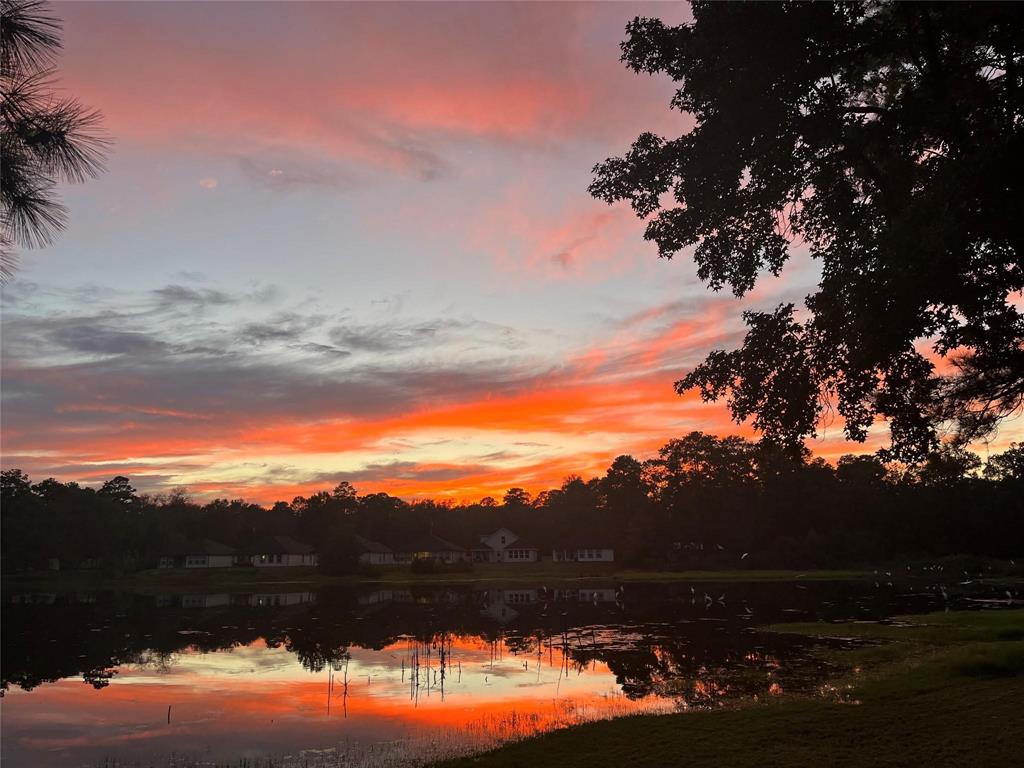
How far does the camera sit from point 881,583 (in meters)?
64.8

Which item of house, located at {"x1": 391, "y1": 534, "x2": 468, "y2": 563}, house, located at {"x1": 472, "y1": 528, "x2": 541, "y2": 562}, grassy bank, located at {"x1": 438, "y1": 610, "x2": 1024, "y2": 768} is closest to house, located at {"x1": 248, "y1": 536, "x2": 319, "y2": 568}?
house, located at {"x1": 391, "y1": 534, "x2": 468, "y2": 563}

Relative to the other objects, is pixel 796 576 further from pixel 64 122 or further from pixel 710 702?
pixel 64 122

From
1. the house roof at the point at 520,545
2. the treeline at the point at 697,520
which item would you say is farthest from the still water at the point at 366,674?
the house roof at the point at 520,545

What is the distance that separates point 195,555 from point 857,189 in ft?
311

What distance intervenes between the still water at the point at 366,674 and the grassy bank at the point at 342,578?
2403cm

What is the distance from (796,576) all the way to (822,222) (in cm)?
6675

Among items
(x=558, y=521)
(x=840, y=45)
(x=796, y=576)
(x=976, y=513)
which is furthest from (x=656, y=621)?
(x=558, y=521)

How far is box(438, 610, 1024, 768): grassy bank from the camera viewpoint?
482 inches

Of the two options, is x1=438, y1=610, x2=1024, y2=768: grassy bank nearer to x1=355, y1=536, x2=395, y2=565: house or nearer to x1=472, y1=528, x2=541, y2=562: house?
x1=472, y1=528, x2=541, y2=562: house

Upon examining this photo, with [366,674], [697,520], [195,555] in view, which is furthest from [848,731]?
[195,555]

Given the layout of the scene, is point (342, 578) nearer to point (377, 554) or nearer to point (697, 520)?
point (377, 554)

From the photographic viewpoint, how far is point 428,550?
337 ft

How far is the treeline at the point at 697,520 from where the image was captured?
83.3 meters

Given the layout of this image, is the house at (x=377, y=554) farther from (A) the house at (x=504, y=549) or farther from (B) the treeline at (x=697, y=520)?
(A) the house at (x=504, y=549)
